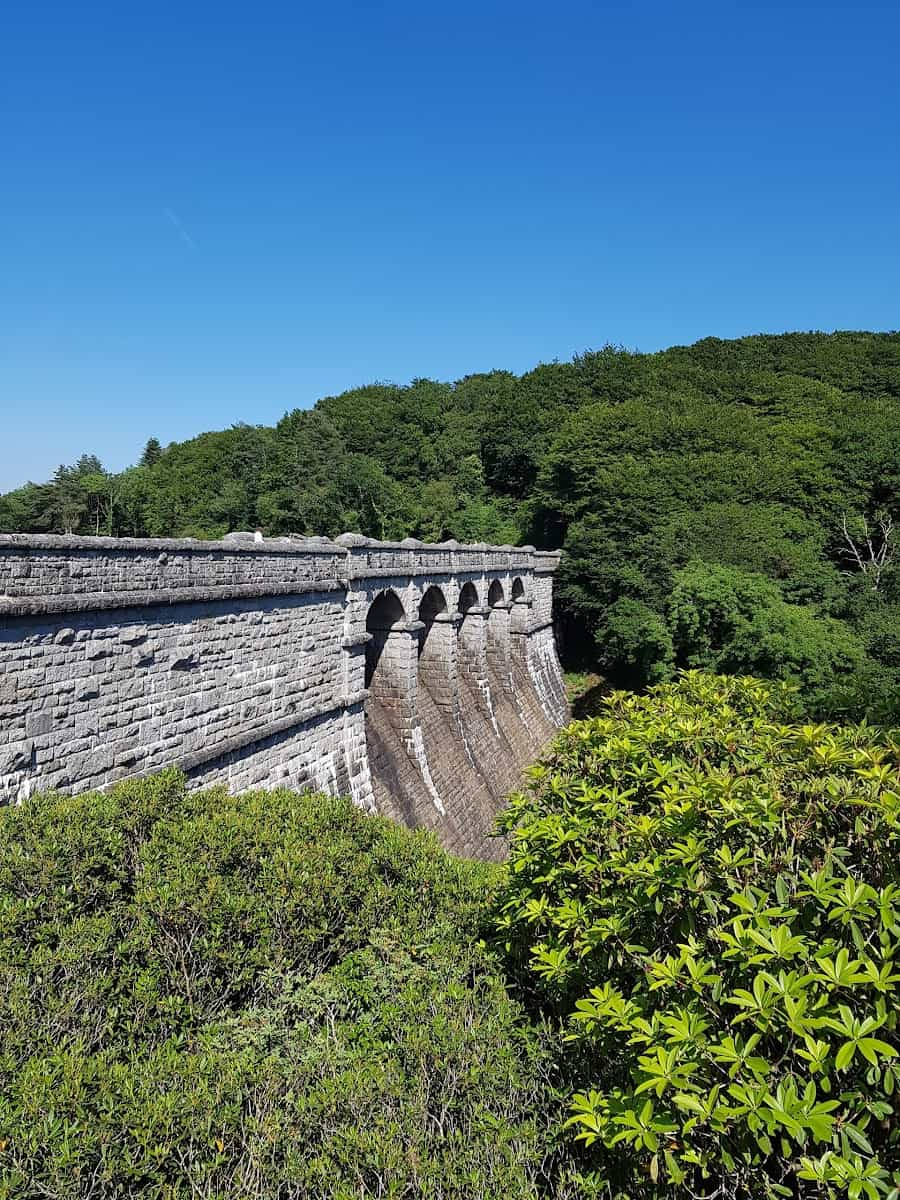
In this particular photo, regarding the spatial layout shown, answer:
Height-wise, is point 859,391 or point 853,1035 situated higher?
point 859,391

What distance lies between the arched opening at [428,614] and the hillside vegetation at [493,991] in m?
13.9

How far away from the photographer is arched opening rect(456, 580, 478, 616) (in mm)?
24172

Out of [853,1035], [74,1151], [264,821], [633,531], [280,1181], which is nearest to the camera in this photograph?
[853,1035]

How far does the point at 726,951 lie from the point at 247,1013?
11.4 ft

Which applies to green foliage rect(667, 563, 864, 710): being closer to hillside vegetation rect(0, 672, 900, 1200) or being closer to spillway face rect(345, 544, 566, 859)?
spillway face rect(345, 544, 566, 859)

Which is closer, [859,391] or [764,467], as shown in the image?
[764,467]

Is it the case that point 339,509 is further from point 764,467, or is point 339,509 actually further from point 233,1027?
point 233,1027

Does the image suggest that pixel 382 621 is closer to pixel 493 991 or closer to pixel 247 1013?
pixel 493 991

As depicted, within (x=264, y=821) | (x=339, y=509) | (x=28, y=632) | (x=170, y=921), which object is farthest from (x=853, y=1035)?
(x=339, y=509)

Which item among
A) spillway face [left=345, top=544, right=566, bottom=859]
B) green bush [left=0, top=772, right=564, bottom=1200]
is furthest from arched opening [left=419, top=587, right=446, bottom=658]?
green bush [left=0, top=772, right=564, bottom=1200]

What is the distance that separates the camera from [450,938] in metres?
6.40

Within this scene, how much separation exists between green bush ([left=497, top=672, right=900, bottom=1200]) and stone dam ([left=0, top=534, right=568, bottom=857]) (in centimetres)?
500

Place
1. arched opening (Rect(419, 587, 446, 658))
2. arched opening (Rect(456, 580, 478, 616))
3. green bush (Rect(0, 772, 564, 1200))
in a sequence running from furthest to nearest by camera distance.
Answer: arched opening (Rect(456, 580, 478, 616)) → arched opening (Rect(419, 587, 446, 658)) → green bush (Rect(0, 772, 564, 1200))

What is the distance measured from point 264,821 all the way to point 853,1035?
529 centimetres
